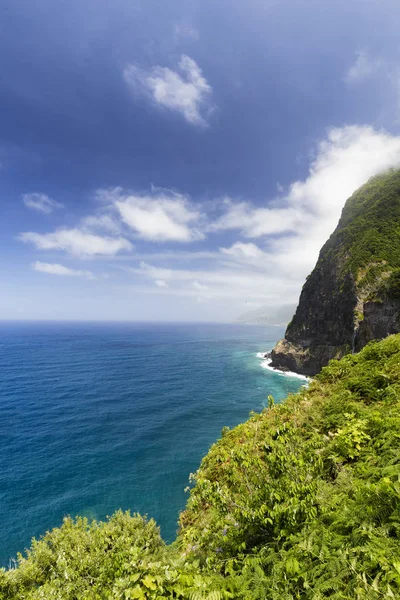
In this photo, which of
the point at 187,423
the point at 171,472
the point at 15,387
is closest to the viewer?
the point at 171,472

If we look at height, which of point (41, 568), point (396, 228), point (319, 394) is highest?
point (396, 228)

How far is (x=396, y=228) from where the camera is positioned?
226 ft

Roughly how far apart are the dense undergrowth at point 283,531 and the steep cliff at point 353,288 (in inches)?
2055

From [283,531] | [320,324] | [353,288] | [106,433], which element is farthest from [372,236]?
[283,531]

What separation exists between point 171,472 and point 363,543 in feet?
114

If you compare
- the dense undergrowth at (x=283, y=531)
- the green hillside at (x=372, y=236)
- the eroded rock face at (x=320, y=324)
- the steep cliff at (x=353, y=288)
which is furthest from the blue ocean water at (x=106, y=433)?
the green hillside at (x=372, y=236)

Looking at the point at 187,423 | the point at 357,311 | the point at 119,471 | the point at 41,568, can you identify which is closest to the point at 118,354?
the point at 187,423

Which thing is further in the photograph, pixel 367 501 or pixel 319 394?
pixel 319 394

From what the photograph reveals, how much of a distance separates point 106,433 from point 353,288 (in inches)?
2568

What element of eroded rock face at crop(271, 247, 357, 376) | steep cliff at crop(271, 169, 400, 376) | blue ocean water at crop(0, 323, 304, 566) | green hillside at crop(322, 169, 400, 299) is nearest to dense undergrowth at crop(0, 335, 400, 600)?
blue ocean water at crop(0, 323, 304, 566)

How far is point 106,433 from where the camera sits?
43.8 meters

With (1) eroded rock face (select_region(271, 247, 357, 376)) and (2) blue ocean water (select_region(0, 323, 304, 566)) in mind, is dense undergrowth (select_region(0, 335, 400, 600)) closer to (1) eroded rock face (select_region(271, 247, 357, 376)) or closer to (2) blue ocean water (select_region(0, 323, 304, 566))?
(2) blue ocean water (select_region(0, 323, 304, 566))

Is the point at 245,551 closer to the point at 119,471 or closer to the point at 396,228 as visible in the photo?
the point at 119,471

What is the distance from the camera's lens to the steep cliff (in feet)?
187
